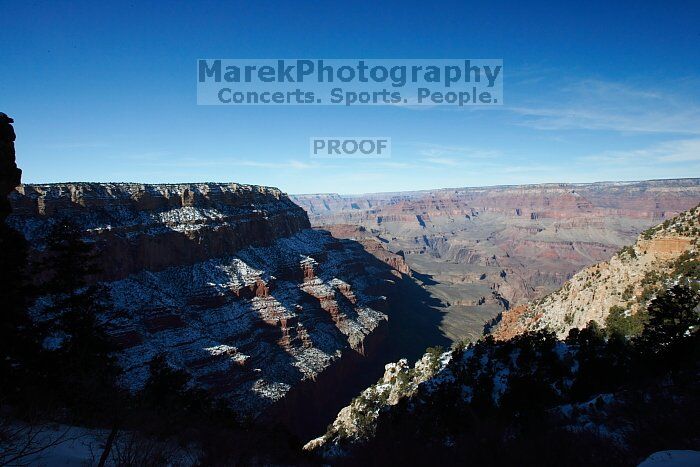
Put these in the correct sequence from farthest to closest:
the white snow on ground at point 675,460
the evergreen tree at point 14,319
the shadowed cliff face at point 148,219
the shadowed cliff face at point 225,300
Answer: the shadowed cliff face at point 148,219, the shadowed cliff face at point 225,300, the evergreen tree at point 14,319, the white snow on ground at point 675,460

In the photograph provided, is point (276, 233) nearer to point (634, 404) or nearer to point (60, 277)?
point (60, 277)

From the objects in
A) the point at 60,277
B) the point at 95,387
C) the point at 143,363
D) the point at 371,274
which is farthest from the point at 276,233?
the point at 95,387

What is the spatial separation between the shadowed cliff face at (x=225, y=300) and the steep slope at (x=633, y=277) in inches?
1065

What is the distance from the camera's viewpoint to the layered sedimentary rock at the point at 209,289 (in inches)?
1607

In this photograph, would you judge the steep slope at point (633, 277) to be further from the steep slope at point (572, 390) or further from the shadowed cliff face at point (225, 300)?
the shadowed cliff face at point (225, 300)

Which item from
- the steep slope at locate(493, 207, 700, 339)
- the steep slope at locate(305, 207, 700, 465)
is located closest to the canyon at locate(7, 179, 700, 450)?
the steep slope at locate(305, 207, 700, 465)

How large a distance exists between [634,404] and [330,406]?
38377 millimetres

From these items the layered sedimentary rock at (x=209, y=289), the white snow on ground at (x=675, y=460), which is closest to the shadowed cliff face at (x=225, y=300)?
the layered sedimentary rock at (x=209, y=289)

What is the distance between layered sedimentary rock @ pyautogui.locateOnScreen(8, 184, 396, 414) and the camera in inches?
1607

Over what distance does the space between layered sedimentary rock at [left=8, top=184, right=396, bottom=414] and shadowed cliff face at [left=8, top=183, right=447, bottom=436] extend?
5.6 inches

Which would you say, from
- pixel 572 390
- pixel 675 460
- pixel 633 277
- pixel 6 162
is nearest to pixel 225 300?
pixel 6 162

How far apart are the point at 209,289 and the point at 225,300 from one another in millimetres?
2556

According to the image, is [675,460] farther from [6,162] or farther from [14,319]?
[6,162]

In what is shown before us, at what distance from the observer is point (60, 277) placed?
18.9 metres
